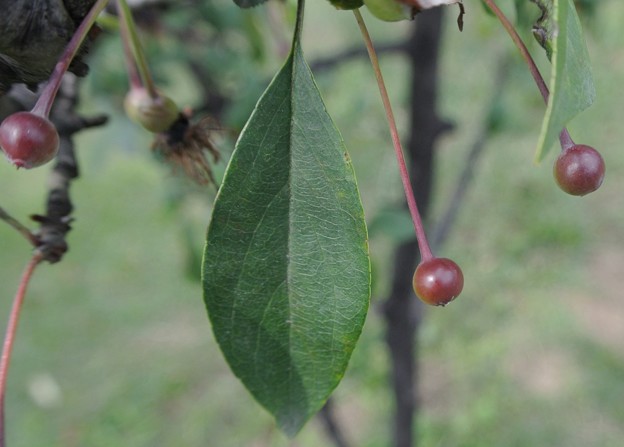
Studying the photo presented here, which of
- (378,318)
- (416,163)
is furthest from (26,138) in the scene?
(378,318)

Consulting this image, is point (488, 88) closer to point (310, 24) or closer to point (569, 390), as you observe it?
point (310, 24)

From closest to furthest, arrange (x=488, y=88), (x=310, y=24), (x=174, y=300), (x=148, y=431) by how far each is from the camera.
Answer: (x=148, y=431) → (x=174, y=300) → (x=488, y=88) → (x=310, y=24)

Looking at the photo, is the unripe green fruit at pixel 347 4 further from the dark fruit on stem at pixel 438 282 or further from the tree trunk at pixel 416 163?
the tree trunk at pixel 416 163

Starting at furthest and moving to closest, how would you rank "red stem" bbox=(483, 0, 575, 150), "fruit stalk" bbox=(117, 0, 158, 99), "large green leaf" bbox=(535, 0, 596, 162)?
"fruit stalk" bbox=(117, 0, 158, 99), "red stem" bbox=(483, 0, 575, 150), "large green leaf" bbox=(535, 0, 596, 162)

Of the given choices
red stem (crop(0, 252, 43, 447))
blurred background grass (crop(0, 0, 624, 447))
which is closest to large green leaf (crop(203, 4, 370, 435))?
red stem (crop(0, 252, 43, 447))

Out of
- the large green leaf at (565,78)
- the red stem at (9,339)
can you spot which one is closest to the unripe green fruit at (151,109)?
the red stem at (9,339)

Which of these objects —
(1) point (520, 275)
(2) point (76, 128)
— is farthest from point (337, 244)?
(1) point (520, 275)

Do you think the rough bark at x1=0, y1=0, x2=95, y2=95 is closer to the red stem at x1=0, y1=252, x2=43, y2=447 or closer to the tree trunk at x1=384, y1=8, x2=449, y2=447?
the red stem at x1=0, y1=252, x2=43, y2=447
